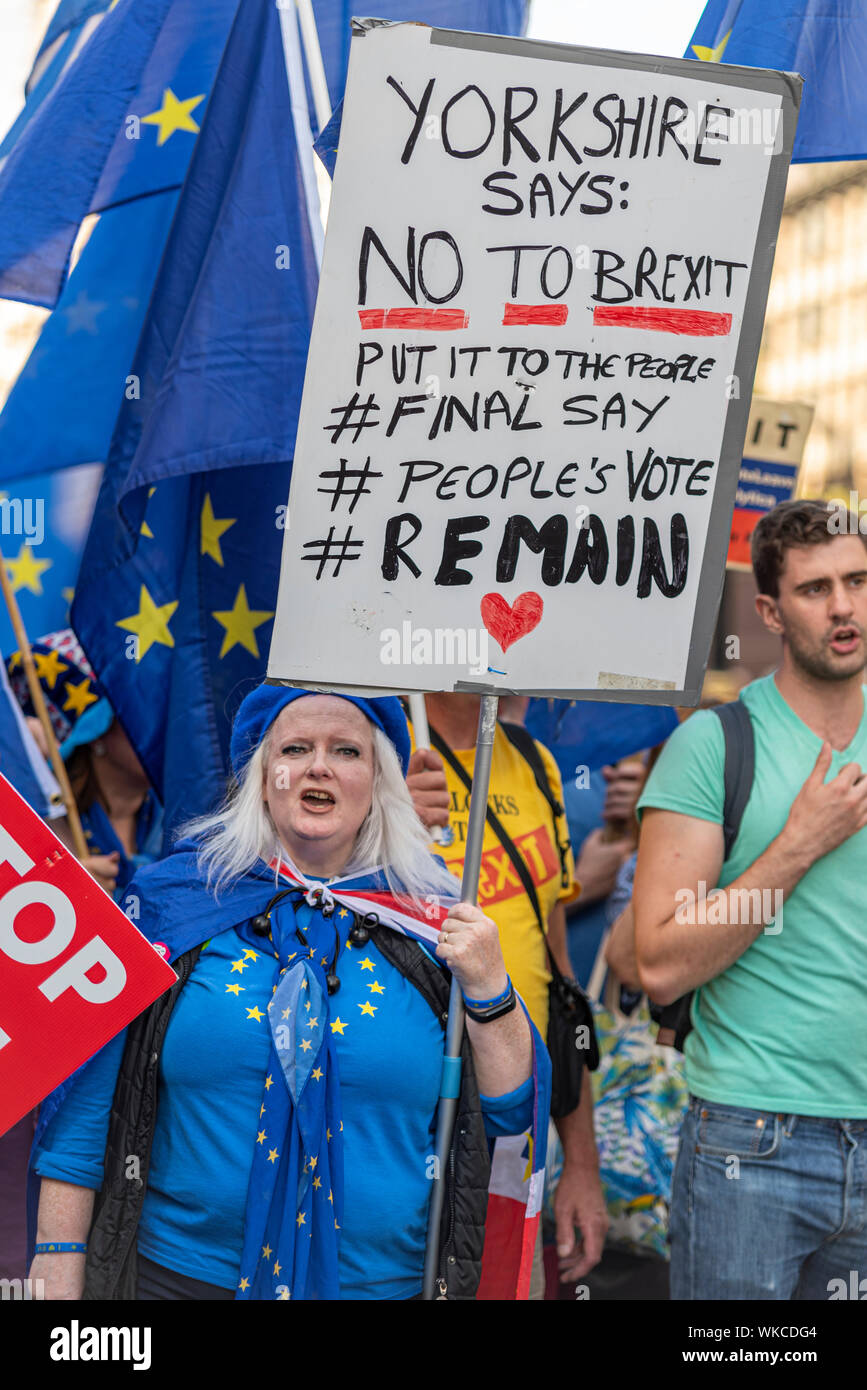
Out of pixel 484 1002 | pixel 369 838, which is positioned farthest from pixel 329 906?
pixel 484 1002

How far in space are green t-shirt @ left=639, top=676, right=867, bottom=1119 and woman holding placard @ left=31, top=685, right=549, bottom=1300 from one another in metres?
0.51

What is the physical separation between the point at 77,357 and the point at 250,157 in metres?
0.71

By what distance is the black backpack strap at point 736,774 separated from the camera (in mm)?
2859

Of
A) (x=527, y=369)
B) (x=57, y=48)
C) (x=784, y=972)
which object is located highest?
(x=57, y=48)

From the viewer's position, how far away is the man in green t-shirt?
2721mm

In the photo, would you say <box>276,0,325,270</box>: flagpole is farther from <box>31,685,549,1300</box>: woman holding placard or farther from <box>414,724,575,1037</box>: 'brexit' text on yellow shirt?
<box>31,685,549,1300</box>: woman holding placard

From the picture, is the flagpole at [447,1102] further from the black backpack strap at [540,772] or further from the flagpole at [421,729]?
the black backpack strap at [540,772]

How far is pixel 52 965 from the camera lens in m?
2.42

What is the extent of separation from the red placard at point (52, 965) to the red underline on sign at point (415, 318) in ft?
3.45

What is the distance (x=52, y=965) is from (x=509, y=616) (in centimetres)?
101

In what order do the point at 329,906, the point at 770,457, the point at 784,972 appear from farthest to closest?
the point at 770,457
the point at 784,972
the point at 329,906

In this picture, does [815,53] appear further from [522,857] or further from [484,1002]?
[484,1002]
